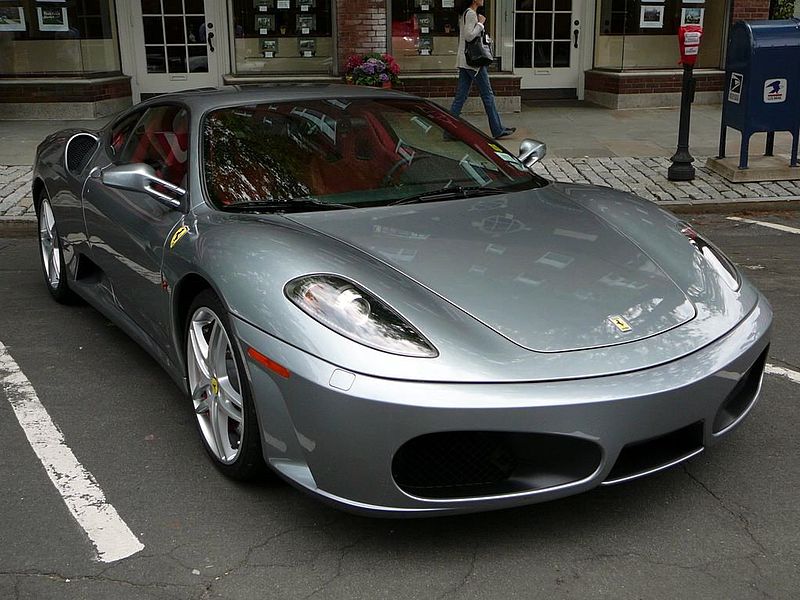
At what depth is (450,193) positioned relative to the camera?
3.97m

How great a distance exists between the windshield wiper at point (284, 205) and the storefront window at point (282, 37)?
1014 centimetres

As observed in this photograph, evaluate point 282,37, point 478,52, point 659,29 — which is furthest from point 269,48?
point 659,29

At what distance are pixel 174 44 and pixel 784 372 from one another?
37.4 feet

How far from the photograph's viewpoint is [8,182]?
8945 mm

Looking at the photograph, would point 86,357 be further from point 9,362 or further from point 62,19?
point 62,19

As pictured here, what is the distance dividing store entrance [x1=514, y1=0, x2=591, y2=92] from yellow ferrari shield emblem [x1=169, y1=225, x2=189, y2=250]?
11.4 m

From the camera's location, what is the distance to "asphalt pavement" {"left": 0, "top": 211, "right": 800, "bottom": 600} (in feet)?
9.11

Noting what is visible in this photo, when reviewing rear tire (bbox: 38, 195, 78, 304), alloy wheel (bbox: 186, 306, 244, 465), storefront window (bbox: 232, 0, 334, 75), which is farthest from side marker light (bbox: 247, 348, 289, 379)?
storefront window (bbox: 232, 0, 334, 75)

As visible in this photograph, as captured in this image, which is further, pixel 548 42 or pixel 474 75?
pixel 548 42

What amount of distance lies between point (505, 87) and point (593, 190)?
940 cm

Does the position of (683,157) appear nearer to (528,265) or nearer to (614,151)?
(614,151)

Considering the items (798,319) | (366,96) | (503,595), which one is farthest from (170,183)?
(798,319)

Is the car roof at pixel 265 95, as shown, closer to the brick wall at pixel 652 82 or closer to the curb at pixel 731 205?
the curb at pixel 731 205

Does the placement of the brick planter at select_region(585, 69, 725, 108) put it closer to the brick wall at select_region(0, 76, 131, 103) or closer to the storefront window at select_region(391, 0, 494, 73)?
the storefront window at select_region(391, 0, 494, 73)
